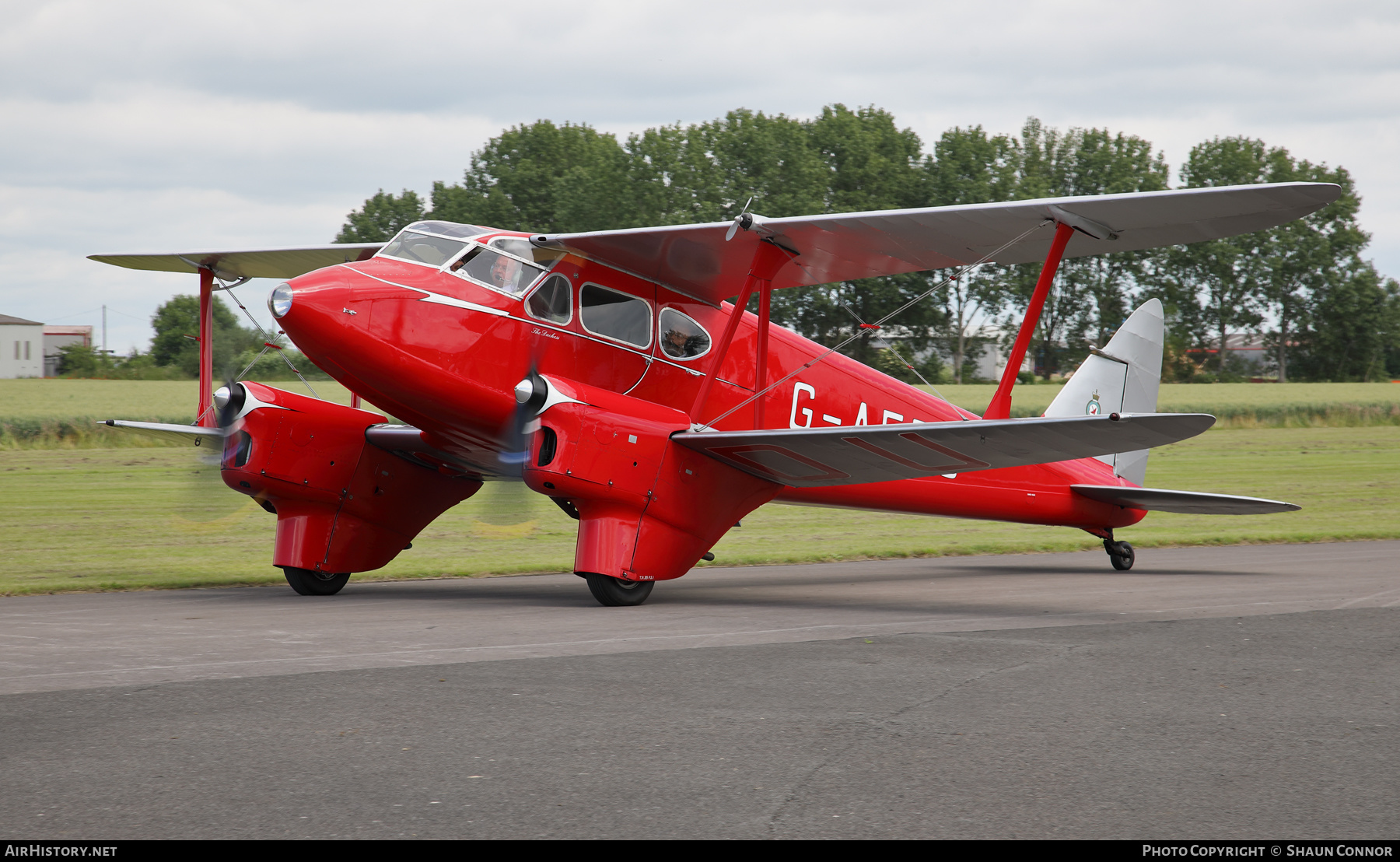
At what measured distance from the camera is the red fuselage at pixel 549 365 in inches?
419

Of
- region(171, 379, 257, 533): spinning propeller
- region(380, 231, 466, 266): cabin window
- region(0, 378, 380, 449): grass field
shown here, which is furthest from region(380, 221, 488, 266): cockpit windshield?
region(0, 378, 380, 449): grass field

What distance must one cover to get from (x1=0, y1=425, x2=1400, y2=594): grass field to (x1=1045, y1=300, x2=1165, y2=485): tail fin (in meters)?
1.60

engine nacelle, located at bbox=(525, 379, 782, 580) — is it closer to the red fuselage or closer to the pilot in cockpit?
the red fuselage

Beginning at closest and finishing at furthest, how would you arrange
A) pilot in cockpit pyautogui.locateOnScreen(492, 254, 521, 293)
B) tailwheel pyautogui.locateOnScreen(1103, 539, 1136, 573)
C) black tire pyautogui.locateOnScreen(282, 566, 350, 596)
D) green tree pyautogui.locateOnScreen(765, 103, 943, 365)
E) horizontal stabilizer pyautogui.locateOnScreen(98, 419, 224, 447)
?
pilot in cockpit pyautogui.locateOnScreen(492, 254, 521, 293), horizontal stabilizer pyautogui.locateOnScreen(98, 419, 224, 447), black tire pyautogui.locateOnScreen(282, 566, 350, 596), tailwheel pyautogui.locateOnScreen(1103, 539, 1136, 573), green tree pyautogui.locateOnScreen(765, 103, 943, 365)

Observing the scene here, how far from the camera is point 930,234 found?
12148 mm

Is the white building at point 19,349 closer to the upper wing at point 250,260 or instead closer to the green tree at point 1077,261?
the green tree at point 1077,261

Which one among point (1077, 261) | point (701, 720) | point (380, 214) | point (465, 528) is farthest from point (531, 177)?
point (701, 720)

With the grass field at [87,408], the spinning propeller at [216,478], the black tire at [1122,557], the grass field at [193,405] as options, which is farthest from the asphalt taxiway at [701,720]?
the grass field at [193,405]

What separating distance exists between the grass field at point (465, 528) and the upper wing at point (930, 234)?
285 centimetres

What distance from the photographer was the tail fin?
664 inches

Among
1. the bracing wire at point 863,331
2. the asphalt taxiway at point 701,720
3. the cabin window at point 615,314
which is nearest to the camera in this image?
the asphalt taxiway at point 701,720

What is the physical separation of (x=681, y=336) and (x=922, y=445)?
3021mm

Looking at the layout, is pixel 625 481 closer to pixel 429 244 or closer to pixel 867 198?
pixel 429 244
